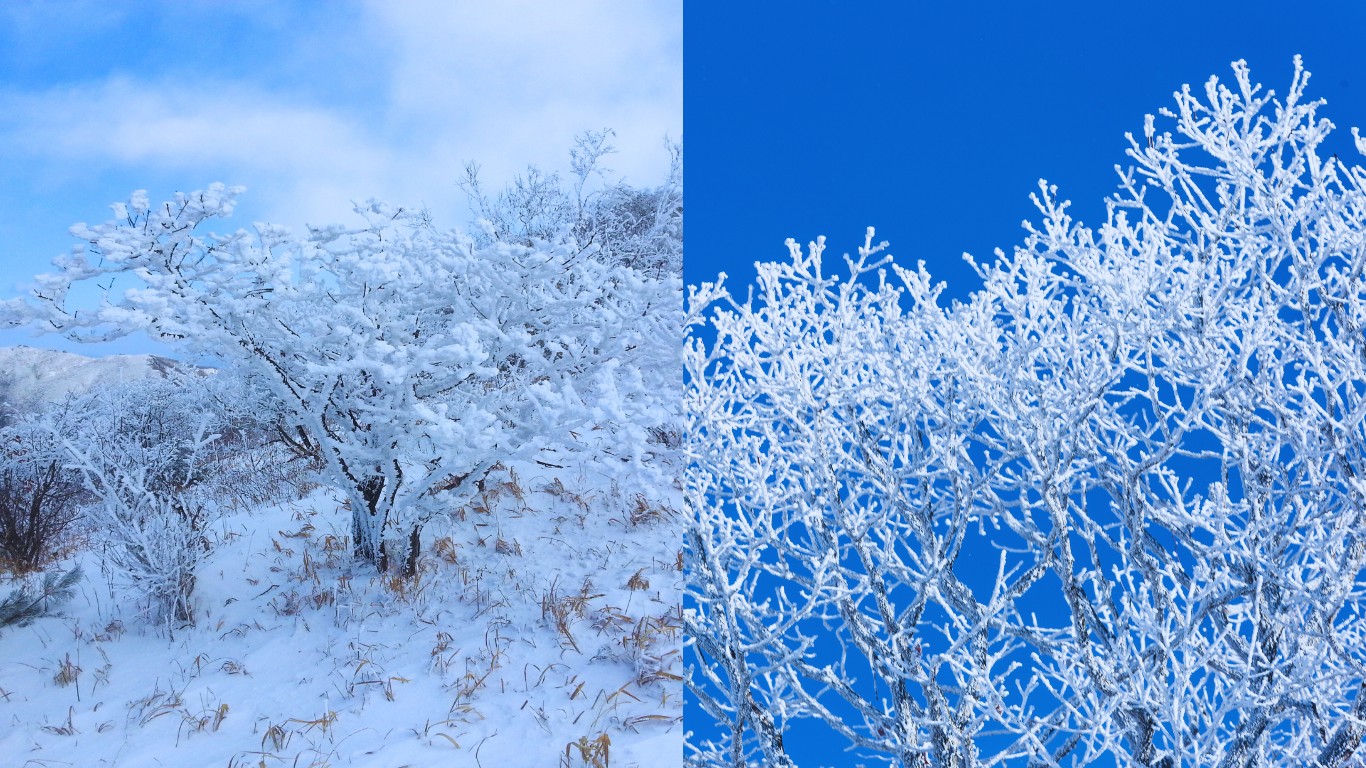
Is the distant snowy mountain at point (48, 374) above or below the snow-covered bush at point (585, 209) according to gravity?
below

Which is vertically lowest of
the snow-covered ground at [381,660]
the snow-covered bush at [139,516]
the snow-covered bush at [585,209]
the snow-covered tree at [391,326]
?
the snow-covered ground at [381,660]

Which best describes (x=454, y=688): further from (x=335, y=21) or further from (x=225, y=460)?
(x=225, y=460)

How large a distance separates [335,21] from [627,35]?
1.22 metres

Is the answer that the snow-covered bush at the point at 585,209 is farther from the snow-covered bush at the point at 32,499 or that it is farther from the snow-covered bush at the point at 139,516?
the snow-covered bush at the point at 32,499

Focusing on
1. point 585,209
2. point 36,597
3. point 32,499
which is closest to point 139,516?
point 36,597

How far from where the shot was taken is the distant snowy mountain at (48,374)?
13.6ft

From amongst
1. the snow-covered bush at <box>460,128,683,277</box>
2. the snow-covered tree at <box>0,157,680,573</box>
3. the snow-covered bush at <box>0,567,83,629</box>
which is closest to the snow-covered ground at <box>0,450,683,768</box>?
the snow-covered bush at <box>0,567,83,629</box>

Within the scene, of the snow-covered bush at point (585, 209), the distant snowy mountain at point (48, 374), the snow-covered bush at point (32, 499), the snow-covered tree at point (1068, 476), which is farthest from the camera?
the snow-covered bush at point (585, 209)

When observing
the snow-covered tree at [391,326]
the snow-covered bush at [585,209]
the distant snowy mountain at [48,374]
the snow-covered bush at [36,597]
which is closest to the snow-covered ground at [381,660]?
the snow-covered bush at [36,597]

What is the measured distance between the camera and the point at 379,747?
8.75 ft

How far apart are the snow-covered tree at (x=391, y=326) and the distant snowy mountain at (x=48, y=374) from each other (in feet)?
4.60

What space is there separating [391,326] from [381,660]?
133 cm

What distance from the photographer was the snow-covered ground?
106 inches

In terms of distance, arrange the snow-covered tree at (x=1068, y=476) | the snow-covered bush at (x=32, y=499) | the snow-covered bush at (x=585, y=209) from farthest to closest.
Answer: the snow-covered bush at (x=585, y=209) < the snow-covered bush at (x=32, y=499) < the snow-covered tree at (x=1068, y=476)
